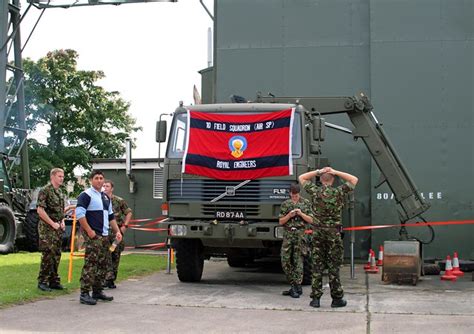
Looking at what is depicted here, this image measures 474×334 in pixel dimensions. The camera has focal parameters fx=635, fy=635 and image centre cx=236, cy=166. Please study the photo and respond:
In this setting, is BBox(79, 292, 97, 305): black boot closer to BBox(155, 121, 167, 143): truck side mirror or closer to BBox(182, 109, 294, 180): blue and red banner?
BBox(182, 109, 294, 180): blue and red banner

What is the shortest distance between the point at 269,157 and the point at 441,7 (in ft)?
24.9

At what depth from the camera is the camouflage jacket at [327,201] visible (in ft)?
26.2

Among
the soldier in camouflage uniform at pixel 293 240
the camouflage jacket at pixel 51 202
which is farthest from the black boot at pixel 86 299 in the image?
the soldier in camouflage uniform at pixel 293 240

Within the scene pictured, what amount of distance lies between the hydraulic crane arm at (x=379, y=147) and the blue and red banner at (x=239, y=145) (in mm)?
1842

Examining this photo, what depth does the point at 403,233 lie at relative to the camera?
11602 mm

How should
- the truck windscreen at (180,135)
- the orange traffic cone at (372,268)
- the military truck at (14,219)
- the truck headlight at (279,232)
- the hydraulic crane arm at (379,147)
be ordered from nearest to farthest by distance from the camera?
1. the truck headlight at (279,232)
2. the truck windscreen at (180,135)
3. the hydraulic crane arm at (379,147)
4. the orange traffic cone at (372,268)
5. the military truck at (14,219)

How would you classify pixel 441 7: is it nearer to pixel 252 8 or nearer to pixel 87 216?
pixel 252 8

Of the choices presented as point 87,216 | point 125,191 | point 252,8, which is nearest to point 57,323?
point 87,216

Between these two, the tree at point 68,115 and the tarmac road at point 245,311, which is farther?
the tree at point 68,115

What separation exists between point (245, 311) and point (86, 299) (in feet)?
6.75

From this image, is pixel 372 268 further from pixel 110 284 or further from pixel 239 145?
pixel 110 284

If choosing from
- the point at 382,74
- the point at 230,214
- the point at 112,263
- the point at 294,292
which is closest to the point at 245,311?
the point at 294,292

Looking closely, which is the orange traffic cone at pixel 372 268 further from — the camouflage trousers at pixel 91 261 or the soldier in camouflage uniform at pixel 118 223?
the camouflage trousers at pixel 91 261

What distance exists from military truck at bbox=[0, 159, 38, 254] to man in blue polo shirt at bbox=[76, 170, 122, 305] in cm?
863
